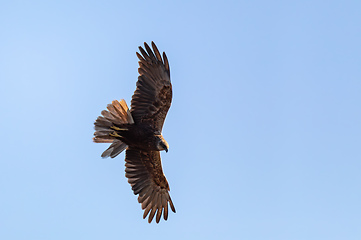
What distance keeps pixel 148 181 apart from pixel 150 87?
8.09 ft

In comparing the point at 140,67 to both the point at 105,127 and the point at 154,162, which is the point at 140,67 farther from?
the point at 154,162

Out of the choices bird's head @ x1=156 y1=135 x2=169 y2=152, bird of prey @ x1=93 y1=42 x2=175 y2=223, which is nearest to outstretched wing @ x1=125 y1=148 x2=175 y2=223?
bird of prey @ x1=93 y1=42 x2=175 y2=223

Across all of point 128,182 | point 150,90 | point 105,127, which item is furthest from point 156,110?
point 128,182

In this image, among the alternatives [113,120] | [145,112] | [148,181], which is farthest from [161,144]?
[148,181]

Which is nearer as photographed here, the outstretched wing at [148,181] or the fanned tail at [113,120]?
the fanned tail at [113,120]

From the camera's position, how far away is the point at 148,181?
512 inches

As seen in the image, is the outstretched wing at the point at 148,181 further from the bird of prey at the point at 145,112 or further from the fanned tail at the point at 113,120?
the fanned tail at the point at 113,120

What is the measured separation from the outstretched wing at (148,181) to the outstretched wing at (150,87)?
111cm

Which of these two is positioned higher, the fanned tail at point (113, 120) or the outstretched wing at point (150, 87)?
the outstretched wing at point (150, 87)

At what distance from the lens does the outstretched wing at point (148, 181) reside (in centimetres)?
1280

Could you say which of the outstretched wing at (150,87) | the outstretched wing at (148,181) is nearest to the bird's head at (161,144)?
the outstretched wing at (150,87)

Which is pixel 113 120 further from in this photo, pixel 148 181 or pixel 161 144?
pixel 148 181

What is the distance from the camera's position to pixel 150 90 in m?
12.0

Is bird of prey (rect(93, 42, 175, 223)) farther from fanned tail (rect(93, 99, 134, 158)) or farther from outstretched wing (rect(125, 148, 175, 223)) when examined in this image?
outstretched wing (rect(125, 148, 175, 223))
